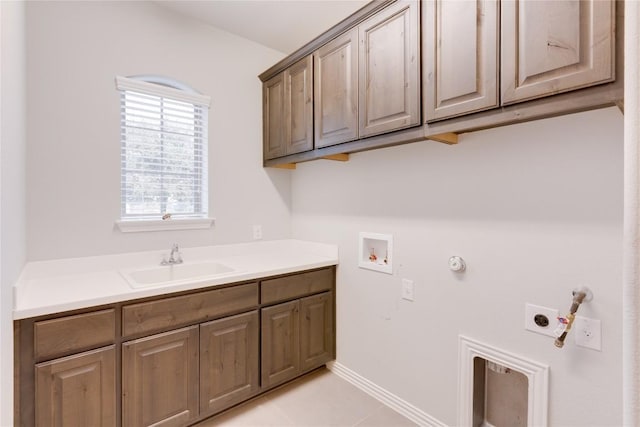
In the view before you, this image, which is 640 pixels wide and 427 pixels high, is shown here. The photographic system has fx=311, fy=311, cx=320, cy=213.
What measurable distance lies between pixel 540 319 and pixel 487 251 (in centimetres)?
38

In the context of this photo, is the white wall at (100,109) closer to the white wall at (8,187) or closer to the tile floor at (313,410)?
the white wall at (8,187)

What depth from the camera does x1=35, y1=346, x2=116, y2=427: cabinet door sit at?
142 centimetres

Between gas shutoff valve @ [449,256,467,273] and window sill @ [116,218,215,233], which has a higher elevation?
window sill @ [116,218,215,233]

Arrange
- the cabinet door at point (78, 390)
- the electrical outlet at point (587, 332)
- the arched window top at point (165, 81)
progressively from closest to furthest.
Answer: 1. the electrical outlet at point (587, 332)
2. the cabinet door at point (78, 390)
3. the arched window top at point (165, 81)

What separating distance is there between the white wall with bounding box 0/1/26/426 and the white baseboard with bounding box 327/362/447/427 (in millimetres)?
1938

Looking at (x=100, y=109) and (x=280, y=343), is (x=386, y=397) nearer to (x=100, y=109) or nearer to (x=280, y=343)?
(x=280, y=343)

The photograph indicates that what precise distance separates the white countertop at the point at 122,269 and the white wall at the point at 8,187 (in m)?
0.17

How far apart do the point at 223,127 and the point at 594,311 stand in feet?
8.55

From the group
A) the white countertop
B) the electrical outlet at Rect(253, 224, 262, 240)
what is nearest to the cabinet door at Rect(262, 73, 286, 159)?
the electrical outlet at Rect(253, 224, 262, 240)

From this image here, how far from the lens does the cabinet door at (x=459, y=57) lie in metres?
1.33

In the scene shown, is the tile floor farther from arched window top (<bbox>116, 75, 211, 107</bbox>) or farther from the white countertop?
arched window top (<bbox>116, 75, 211, 107</bbox>)

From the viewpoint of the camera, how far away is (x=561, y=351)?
4.62ft

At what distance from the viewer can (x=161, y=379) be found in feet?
5.69

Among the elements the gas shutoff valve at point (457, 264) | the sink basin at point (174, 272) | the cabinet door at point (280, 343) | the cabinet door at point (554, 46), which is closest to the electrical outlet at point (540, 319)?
the gas shutoff valve at point (457, 264)
